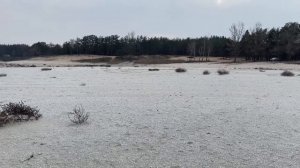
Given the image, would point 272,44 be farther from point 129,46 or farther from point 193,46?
point 129,46

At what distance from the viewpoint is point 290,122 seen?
11.2 meters

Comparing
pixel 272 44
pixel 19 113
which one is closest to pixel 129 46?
pixel 272 44

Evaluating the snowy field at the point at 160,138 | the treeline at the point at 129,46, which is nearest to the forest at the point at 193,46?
the treeline at the point at 129,46

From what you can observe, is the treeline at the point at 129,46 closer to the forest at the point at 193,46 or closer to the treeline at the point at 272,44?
the forest at the point at 193,46

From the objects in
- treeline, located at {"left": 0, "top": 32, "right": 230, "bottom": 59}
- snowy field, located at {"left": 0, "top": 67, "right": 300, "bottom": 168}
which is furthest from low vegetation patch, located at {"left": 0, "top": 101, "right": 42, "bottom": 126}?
treeline, located at {"left": 0, "top": 32, "right": 230, "bottom": 59}

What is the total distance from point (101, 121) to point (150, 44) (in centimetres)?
13083

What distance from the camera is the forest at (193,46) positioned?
292 ft

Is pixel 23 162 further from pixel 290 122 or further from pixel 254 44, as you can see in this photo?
pixel 254 44

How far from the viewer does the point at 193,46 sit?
125m

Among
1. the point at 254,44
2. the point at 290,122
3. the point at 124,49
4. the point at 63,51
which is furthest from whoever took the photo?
the point at 63,51

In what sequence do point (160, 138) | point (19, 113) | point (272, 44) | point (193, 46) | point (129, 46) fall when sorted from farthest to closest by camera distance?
point (129, 46) → point (193, 46) → point (272, 44) → point (19, 113) → point (160, 138)

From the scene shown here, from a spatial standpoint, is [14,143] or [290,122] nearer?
[14,143]

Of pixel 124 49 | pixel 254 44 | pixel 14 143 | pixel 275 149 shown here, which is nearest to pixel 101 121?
pixel 14 143

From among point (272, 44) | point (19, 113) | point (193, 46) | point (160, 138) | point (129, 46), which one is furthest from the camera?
point (129, 46)
